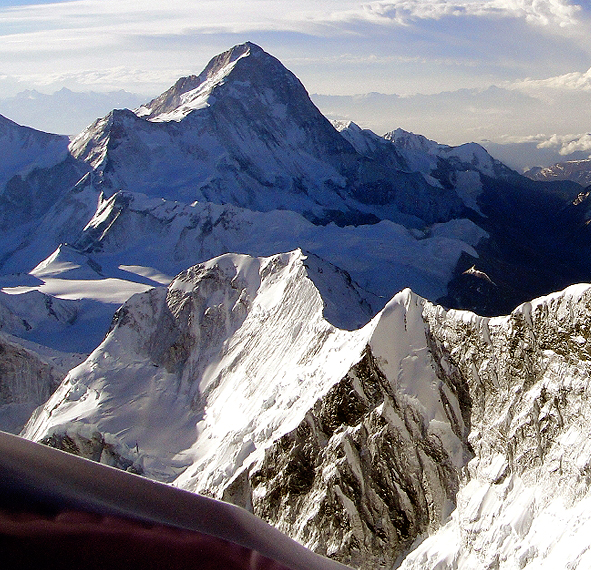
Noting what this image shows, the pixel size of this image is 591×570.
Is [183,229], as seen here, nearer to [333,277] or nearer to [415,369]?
[333,277]

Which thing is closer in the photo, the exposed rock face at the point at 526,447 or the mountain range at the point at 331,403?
the exposed rock face at the point at 526,447

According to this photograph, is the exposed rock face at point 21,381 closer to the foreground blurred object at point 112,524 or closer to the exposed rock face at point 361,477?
the exposed rock face at point 361,477

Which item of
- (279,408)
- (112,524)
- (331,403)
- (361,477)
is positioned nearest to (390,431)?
(361,477)

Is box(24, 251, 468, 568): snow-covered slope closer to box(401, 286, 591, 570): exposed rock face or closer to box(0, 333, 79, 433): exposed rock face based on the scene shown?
box(401, 286, 591, 570): exposed rock face

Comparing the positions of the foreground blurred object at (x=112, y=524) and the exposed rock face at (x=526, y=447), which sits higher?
the foreground blurred object at (x=112, y=524)

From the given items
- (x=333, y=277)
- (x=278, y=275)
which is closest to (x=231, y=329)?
(x=278, y=275)

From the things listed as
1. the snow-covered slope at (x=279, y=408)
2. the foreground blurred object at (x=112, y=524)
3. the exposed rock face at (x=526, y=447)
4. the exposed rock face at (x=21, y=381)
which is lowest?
the exposed rock face at (x=21, y=381)

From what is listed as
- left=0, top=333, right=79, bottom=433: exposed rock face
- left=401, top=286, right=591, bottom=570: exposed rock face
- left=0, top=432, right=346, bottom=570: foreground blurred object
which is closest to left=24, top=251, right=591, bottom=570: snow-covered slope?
left=401, top=286, right=591, bottom=570: exposed rock face

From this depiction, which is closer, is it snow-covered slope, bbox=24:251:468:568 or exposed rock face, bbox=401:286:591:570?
exposed rock face, bbox=401:286:591:570

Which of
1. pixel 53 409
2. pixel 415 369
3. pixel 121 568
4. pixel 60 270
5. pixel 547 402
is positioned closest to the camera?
pixel 121 568

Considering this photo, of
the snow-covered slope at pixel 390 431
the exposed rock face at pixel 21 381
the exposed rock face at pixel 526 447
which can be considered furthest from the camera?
the exposed rock face at pixel 21 381

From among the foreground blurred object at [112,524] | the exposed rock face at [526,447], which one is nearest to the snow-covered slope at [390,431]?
the exposed rock face at [526,447]
